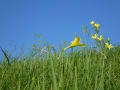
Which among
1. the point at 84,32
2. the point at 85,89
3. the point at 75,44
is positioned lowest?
the point at 85,89

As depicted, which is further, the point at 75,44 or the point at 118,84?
the point at 118,84

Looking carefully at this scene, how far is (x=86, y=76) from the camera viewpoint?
1041 millimetres

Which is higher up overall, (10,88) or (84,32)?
(84,32)

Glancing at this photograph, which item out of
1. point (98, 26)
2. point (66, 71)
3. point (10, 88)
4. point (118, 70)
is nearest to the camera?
point (10, 88)

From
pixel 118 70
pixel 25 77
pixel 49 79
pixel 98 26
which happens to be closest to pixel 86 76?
pixel 49 79

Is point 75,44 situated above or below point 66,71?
above

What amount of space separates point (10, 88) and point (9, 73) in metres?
0.27

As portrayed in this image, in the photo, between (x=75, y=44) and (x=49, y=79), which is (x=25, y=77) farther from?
(x=75, y=44)

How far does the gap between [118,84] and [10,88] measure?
0.63 metres

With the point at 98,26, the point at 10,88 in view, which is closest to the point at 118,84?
the point at 10,88

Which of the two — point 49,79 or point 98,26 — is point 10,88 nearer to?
point 49,79

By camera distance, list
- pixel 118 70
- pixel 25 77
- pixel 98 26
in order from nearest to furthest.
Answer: pixel 25 77
pixel 118 70
pixel 98 26

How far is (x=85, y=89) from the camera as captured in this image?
89 centimetres

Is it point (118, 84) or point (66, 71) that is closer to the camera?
point (118, 84)
